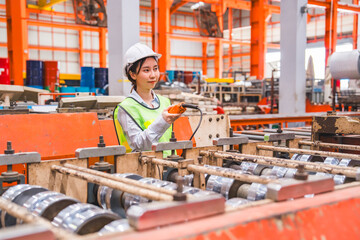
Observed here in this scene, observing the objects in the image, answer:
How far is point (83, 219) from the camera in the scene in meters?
1.02

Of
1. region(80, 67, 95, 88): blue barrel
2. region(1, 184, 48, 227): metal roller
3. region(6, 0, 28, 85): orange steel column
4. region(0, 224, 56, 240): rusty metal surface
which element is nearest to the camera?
region(0, 224, 56, 240): rusty metal surface

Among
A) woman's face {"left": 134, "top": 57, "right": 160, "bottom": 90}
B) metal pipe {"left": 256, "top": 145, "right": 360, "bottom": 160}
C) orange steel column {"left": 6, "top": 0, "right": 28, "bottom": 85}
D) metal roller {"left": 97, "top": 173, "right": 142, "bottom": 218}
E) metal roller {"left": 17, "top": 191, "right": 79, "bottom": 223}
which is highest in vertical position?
Result: orange steel column {"left": 6, "top": 0, "right": 28, "bottom": 85}

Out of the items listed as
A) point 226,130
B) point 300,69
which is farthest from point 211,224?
point 300,69

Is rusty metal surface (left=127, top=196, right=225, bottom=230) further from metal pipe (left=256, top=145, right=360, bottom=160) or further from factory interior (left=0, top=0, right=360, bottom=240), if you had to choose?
Answer: metal pipe (left=256, top=145, right=360, bottom=160)

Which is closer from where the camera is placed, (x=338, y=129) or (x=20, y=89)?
(x=338, y=129)

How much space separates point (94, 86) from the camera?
11.2m

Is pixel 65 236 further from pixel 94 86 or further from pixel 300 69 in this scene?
pixel 94 86

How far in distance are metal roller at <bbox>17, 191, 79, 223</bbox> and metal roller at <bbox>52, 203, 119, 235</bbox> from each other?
0.27 ft

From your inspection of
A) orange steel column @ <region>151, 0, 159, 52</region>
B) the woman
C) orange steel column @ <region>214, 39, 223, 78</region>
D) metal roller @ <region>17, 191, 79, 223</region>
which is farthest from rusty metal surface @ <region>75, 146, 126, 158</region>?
orange steel column @ <region>214, 39, 223, 78</region>

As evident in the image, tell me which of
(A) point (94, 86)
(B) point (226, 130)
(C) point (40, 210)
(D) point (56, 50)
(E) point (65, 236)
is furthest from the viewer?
(D) point (56, 50)

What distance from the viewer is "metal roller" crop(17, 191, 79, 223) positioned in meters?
1.14

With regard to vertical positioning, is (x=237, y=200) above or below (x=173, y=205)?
below

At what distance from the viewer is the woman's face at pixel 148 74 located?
246 centimetres

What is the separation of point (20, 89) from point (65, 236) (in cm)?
492
